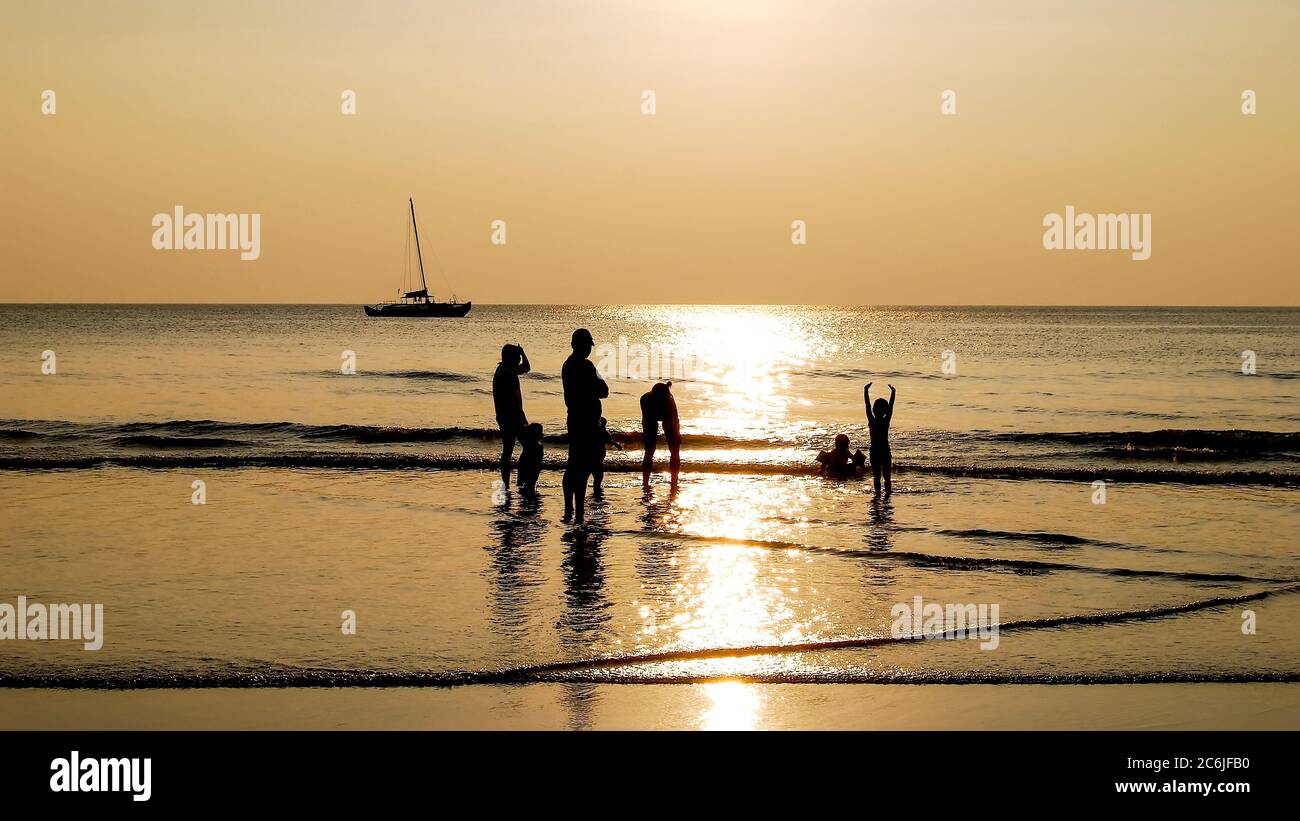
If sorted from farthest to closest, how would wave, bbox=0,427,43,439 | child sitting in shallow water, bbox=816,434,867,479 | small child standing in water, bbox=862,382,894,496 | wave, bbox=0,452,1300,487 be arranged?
wave, bbox=0,427,43,439, wave, bbox=0,452,1300,487, child sitting in shallow water, bbox=816,434,867,479, small child standing in water, bbox=862,382,894,496

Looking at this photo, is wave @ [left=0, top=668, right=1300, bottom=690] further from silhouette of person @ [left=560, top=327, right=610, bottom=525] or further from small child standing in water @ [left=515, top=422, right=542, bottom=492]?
small child standing in water @ [left=515, top=422, right=542, bottom=492]

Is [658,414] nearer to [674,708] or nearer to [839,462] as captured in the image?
[839,462]

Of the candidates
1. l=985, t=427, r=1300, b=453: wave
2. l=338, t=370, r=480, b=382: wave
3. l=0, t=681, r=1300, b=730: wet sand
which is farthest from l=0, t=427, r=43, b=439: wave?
l=985, t=427, r=1300, b=453: wave

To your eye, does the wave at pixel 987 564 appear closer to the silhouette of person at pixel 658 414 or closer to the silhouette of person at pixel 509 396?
the silhouette of person at pixel 509 396

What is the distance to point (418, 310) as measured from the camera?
12862 cm

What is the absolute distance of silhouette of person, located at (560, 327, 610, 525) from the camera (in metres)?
12.6

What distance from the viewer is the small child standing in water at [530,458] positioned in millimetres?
15609

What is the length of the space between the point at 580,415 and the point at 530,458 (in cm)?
318

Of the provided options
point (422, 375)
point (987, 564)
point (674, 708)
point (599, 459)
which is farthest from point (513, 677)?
point (422, 375)

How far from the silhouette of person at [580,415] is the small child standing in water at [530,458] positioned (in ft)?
7.44

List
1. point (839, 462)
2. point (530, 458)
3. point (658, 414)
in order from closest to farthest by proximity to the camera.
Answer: point (530, 458)
point (658, 414)
point (839, 462)

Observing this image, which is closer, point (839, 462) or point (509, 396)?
point (509, 396)

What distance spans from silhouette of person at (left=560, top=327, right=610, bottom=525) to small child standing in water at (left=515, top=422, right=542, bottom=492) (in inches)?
89.2
